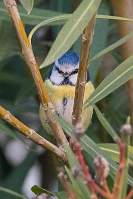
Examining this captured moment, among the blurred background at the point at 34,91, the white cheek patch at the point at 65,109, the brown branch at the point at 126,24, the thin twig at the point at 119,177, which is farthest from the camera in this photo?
the white cheek patch at the point at 65,109

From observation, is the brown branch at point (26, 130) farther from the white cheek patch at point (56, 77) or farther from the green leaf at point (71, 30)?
the white cheek patch at point (56, 77)

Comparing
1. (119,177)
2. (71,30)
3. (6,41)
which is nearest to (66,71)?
(6,41)

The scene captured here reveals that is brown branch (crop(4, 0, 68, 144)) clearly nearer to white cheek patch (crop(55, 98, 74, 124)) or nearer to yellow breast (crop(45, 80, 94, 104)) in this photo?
white cheek patch (crop(55, 98, 74, 124))

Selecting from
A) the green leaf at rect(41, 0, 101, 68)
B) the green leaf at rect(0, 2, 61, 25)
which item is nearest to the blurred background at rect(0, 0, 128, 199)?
the green leaf at rect(0, 2, 61, 25)

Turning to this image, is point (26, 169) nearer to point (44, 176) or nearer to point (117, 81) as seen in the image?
point (44, 176)

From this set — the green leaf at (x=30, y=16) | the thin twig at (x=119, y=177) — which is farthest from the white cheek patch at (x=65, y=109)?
the thin twig at (x=119, y=177)

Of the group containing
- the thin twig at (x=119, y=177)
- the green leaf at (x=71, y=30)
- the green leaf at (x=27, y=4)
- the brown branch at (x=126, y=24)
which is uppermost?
the green leaf at (x=71, y=30)

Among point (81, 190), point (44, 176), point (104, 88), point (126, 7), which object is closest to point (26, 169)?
point (44, 176)
